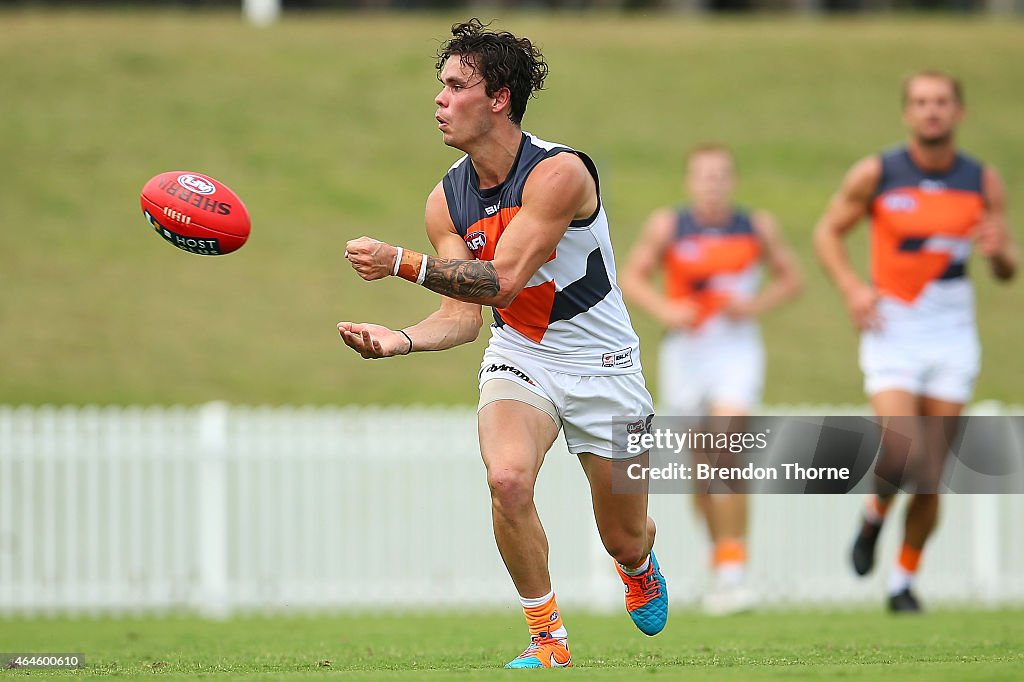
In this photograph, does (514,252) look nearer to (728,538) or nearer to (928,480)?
(928,480)

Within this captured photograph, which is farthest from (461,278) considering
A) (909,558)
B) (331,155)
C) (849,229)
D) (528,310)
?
(331,155)

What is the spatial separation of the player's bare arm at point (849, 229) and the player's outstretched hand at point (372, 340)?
3.96m

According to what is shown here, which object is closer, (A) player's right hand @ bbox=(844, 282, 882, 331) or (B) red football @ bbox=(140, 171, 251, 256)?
(B) red football @ bbox=(140, 171, 251, 256)

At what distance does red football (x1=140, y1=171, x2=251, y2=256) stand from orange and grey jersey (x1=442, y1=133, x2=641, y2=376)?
3.00 ft

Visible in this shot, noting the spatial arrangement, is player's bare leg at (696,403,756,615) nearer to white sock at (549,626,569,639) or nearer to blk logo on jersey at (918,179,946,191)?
blk logo on jersey at (918,179,946,191)

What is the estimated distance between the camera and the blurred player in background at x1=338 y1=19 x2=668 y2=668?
573 cm

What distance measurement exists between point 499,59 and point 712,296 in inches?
205

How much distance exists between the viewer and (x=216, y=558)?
11.3 meters

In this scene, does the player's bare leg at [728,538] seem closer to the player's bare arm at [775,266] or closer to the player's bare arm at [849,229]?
the player's bare arm at [775,266]

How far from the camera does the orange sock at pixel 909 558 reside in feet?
29.6

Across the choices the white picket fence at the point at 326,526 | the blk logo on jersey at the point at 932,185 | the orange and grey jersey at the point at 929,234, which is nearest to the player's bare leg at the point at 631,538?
the orange and grey jersey at the point at 929,234

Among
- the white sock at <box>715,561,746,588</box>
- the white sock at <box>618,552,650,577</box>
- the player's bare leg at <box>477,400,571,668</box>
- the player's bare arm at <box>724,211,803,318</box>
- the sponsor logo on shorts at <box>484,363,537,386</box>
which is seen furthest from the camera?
the player's bare arm at <box>724,211,803,318</box>

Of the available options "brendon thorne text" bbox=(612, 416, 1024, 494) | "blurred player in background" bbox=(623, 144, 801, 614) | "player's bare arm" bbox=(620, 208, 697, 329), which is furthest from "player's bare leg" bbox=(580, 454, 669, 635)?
"player's bare arm" bbox=(620, 208, 697, 329)

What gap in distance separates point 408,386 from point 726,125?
13.5 m
